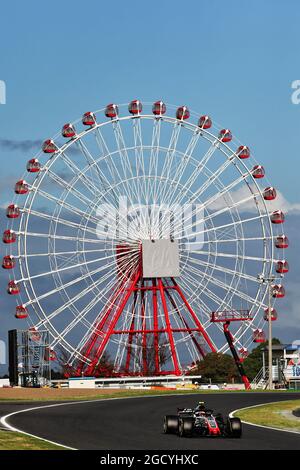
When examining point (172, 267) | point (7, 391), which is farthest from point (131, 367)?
point (7, 391)

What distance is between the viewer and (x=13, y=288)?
10238 cm

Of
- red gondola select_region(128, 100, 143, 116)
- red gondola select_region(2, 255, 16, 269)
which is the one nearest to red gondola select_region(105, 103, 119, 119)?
red gondola select_region(128, 100, 143, 116)

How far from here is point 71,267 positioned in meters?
103

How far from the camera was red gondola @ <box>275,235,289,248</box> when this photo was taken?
110125mm

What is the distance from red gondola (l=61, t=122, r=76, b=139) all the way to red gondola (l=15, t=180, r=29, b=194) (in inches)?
242

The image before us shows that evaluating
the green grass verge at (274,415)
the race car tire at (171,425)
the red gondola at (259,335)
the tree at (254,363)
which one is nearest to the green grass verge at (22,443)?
the race car tire at (171,425)

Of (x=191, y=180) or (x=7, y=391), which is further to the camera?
(x=191, y=180)

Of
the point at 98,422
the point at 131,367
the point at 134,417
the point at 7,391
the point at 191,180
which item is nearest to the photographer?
the point at 98,422

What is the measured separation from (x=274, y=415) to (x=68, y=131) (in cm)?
6026

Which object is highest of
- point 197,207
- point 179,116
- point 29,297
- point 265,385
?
point 179,116

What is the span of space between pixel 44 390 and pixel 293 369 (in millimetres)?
46847

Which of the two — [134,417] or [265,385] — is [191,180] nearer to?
[265,385]

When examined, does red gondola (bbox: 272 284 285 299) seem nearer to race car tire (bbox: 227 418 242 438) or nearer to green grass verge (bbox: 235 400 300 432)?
green grass verge (bbox: 235 400 300 432)

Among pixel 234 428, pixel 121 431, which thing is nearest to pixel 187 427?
pixel 234 428
